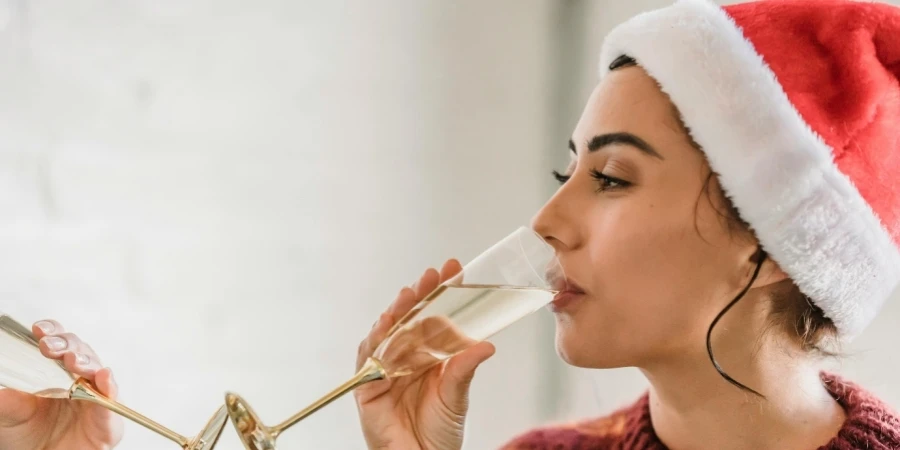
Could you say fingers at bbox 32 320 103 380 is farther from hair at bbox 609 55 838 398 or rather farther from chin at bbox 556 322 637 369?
hair at bbox 609 55 838 398

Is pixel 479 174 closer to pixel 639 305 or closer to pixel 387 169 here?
pixel 387 169

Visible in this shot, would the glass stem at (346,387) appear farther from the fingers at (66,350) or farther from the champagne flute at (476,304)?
the fingers at (66,350)

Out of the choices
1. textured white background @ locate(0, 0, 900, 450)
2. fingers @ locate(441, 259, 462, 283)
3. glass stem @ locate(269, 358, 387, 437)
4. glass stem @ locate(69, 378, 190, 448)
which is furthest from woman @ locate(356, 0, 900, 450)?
textured white background @ locate(0, 0, 900, 450)

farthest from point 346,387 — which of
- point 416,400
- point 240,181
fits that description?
point 240,181

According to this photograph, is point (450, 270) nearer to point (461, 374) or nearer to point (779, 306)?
point (461, 374)

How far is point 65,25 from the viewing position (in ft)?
3.28

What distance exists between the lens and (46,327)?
725 mm

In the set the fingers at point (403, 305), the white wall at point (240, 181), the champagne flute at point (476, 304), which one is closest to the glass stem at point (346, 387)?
the champagne flute at point (476, 304)

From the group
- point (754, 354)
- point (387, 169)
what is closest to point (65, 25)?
point (387, 169)

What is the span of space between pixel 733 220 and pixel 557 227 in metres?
0.18

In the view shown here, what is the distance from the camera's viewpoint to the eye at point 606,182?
2.54 ft

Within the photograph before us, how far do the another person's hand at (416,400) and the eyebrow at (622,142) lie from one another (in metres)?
0.20

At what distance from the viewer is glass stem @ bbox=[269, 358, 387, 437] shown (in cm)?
61

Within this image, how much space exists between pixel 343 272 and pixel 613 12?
2.43 feet
